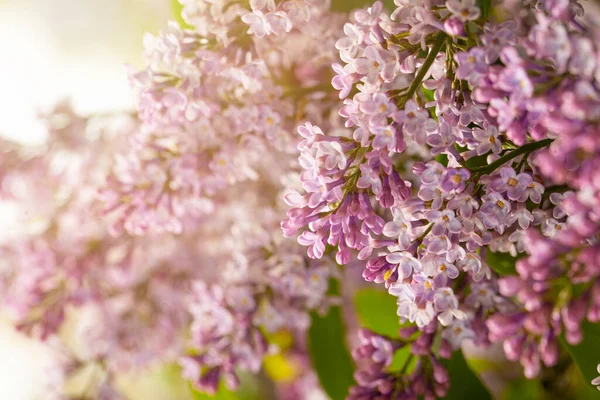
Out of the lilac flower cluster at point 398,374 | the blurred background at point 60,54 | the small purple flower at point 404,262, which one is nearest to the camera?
the small purple flower at point 404,262

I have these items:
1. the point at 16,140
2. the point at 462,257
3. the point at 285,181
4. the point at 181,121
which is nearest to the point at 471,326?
the point at 462,257

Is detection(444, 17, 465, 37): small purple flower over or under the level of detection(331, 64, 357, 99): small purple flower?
over

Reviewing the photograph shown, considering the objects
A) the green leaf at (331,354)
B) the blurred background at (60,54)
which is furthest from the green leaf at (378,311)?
the blurred background at (60,54)

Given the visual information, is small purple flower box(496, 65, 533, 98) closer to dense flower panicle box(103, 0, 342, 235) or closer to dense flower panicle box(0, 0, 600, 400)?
dense flower panicle box(0, 0, 600, 400)

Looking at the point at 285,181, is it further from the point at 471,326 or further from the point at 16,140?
the point at 16,140

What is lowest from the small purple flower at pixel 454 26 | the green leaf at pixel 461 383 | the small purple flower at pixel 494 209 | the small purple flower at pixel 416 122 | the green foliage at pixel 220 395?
the green foliage at pixel 220 395

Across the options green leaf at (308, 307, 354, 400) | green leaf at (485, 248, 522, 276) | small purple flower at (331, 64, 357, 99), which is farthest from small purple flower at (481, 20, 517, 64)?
green leaf at (308, 307, 354, 400)

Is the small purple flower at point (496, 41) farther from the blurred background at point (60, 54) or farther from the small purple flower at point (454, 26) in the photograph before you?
the blurred background at point (60, 54)
